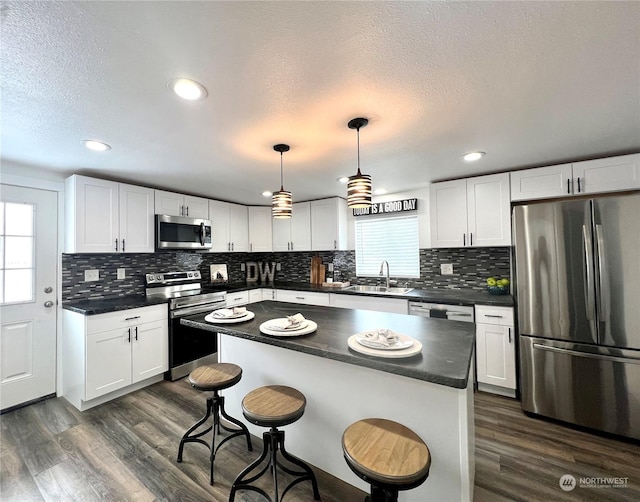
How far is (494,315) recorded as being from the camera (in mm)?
2607

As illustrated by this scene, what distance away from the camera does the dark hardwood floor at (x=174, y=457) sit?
158 centimetres

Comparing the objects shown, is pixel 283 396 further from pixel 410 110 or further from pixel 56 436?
pixel 56 436

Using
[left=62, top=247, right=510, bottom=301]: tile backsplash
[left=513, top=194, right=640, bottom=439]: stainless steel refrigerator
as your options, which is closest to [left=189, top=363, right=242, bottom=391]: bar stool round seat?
[left=62, top=247, right=510, bottom=301]: tile backsplash

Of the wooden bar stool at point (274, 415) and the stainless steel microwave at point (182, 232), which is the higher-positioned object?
the stainless steel microwave at point (182, 232)

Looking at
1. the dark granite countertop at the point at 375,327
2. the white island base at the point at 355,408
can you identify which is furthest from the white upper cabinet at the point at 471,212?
the white island base at the point at 355,408

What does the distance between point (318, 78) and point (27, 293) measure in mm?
3348

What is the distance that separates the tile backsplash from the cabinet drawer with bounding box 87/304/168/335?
0.61 m

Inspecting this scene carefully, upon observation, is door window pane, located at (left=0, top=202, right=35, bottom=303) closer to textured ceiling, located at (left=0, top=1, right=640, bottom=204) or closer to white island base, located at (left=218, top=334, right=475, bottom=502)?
textured ceiling, located at (left=0, top=1, right=640, bottom=204)

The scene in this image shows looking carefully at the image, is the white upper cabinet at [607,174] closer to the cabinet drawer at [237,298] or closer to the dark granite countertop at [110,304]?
the cabinet drawer at [237,298]

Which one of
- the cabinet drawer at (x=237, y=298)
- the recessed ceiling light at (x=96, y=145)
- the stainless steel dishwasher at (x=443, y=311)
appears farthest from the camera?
the cabinet drawer at (x=237, y=298)

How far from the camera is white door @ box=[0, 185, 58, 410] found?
96.8 inches

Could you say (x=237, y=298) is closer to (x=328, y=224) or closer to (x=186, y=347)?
(x=186, y=347)

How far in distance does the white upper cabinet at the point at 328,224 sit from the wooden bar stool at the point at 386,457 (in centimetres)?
288

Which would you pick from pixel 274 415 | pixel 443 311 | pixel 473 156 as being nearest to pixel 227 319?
pixel 274 415
